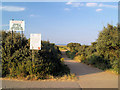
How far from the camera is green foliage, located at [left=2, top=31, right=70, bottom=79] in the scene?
8000 mm

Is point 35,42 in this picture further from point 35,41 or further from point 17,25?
point 17,25

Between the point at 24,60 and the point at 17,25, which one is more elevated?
the point at 17,25

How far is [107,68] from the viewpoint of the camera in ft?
39.0

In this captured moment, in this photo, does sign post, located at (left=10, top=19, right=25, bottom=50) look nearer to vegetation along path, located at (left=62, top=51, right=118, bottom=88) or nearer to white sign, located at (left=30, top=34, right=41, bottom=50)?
white sign, located at (left=30, top=34, right=41, bottom=50)

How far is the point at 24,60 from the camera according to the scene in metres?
8.34

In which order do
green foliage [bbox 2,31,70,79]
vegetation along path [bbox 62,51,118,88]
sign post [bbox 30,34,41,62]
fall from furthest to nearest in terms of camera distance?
sign post [bbox 30,34,41,62] < green foliage [bbox 2,31,70,79] < vegetation along path [bbox 62,51,118,88]

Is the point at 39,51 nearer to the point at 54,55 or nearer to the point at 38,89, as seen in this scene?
the point at 54,55

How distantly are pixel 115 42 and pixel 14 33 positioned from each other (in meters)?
6.62

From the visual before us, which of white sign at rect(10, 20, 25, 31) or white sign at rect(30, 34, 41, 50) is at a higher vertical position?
white sign at rect(10, 20, 25, 31)

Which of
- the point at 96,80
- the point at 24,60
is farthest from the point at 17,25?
the point at 96,80

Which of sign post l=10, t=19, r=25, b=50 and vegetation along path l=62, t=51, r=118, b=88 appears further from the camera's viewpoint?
sign post l=10, t=19, r=25, b=50

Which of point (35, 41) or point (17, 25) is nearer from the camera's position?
point (35, 41)

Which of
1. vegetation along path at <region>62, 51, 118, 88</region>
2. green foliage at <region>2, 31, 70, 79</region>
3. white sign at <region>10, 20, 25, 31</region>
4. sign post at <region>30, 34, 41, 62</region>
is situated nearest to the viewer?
vegetation along path at <region>62, 51, 118, 88</region>

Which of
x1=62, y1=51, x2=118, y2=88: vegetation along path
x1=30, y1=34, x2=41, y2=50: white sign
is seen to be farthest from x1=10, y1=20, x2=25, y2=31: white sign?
x1=62, y1=51, x2=118, y2=88: vegetation along path
